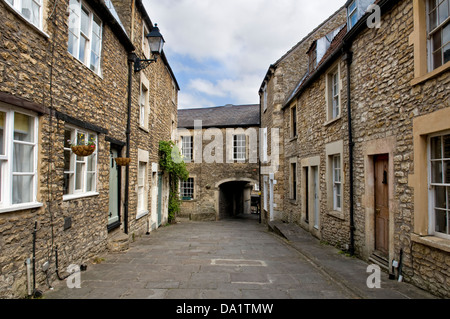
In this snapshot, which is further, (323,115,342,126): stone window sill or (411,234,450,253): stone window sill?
(323,115,342,126): stone window sill

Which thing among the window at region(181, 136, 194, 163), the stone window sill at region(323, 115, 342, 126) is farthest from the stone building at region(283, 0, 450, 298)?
the window at region(181, 136, 194, 163)

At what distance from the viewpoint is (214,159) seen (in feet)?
68.9

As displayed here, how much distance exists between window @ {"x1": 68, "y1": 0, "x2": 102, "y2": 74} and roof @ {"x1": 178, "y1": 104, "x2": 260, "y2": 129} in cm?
1429

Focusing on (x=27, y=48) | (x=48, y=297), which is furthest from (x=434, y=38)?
(x=48, y=297)

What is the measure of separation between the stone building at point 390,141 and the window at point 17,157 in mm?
6016

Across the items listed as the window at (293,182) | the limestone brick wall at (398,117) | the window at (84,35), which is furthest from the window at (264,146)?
the window at (84,35)

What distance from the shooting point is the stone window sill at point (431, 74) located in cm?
413

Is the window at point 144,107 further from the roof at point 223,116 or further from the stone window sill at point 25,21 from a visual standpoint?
the roof at point 223,116

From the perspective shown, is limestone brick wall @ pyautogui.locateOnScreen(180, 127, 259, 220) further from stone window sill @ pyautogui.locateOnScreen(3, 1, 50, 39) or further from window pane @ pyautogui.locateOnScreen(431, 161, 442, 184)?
stone window sill @ pyautogui.locateOnScreen(3, 1, 50, 39)

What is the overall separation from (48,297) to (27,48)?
11.9 feet

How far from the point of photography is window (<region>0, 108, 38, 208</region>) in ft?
12.7

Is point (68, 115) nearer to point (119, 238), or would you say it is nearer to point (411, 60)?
point (119, 238)

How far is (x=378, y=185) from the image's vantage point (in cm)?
636

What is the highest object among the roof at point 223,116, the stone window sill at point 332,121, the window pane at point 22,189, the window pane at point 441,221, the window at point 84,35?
the roof at point 223,116
